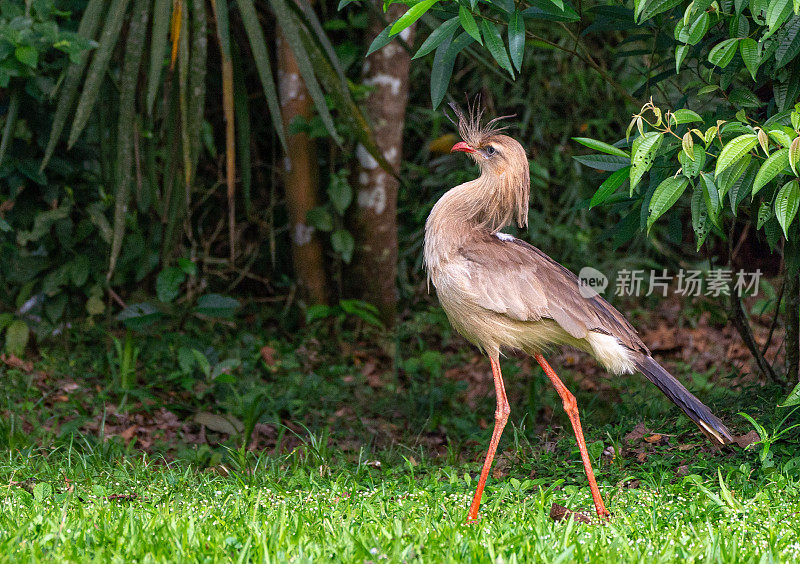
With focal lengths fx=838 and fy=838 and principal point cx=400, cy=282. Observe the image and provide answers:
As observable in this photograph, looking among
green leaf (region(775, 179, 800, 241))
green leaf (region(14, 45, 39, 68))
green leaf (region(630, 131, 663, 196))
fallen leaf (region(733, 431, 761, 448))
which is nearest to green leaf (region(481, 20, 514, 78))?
green leaf (region(630, 131, 663, 196))

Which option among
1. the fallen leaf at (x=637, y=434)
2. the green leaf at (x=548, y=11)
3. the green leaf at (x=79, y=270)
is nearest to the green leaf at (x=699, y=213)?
the green leaf at (x=548, y=11)

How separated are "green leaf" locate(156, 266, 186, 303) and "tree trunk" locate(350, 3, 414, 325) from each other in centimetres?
127

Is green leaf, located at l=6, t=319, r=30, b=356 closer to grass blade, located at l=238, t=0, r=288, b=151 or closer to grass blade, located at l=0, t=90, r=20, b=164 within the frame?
grass blade, located at l=0, t=90, r=20, b=164

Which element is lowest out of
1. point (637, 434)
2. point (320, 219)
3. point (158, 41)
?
point (637, 434)

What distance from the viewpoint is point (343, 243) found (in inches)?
206

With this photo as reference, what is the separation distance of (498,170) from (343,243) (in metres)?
2.21

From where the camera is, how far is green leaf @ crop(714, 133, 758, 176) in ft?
7.59

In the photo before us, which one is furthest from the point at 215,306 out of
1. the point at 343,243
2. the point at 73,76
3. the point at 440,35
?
the point at 440,35

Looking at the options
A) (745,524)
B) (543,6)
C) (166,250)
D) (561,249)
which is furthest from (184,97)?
(561,249)

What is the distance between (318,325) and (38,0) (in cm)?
259

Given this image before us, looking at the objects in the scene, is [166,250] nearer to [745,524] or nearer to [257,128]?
[257,128]

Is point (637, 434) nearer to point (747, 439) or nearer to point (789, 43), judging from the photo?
point (747, 439)

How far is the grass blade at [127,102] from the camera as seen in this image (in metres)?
3.50

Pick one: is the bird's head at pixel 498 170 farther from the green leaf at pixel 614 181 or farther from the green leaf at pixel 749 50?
the green leaf at pixel 749 50
